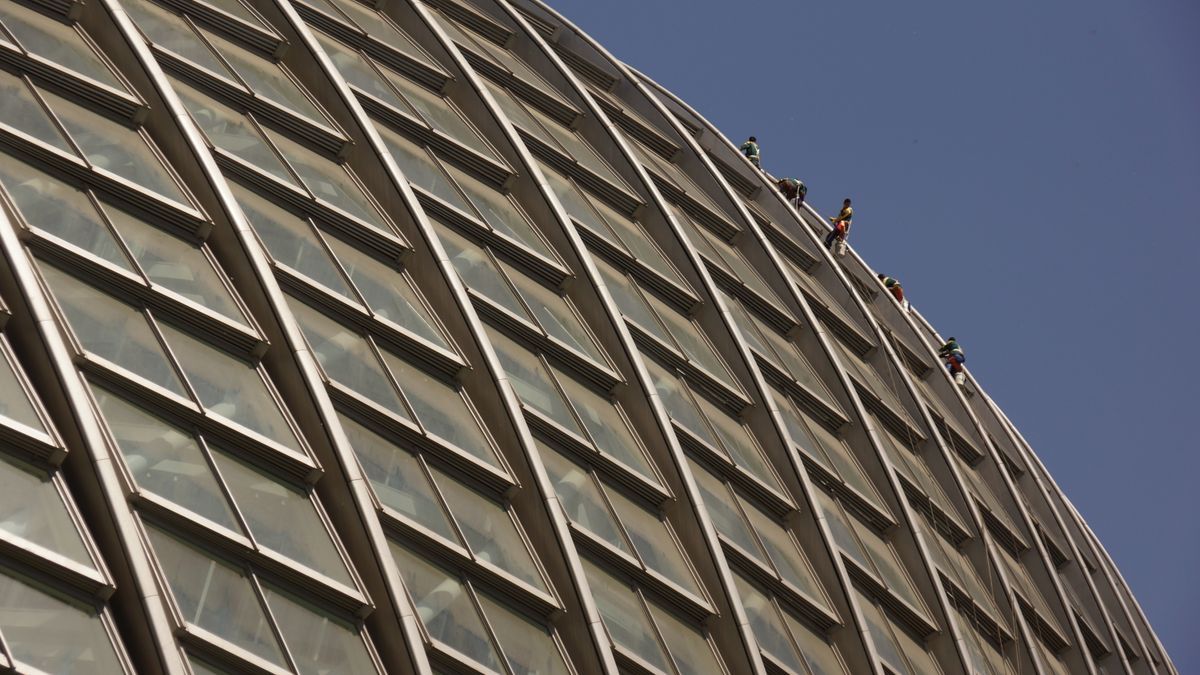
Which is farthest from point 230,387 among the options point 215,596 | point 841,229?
point 841,229

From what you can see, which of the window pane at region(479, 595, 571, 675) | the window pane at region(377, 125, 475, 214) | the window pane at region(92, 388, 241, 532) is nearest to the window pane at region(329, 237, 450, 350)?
the window pane at region(377, 125, 475, 214)

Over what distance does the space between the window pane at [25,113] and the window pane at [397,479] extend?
7.14 meters

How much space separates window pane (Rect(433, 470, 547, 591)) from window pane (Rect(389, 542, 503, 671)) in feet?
4.06

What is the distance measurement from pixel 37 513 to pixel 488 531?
33.4 feet

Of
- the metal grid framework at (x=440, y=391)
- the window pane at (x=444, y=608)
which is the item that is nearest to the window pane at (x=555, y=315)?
the metal grid framework at (x=440, y=391)

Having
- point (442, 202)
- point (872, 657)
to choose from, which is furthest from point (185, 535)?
point (872, 657)

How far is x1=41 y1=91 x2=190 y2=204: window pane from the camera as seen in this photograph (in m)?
31.0

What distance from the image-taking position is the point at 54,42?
32.9 meters

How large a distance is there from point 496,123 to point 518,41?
945 cm

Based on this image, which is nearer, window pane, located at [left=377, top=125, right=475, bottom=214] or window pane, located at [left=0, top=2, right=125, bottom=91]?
window pane, located at [left=0, top=2, right=125, bottom=91]

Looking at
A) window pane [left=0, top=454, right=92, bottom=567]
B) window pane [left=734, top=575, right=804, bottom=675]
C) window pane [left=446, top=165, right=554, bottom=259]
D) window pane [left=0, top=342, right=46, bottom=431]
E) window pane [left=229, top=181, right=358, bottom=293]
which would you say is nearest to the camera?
window pane [left=0, top=454, right=92, bottom=567]

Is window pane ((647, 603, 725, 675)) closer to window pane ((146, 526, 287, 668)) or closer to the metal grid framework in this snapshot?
the metal grid framework

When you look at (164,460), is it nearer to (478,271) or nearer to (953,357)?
(478,271)

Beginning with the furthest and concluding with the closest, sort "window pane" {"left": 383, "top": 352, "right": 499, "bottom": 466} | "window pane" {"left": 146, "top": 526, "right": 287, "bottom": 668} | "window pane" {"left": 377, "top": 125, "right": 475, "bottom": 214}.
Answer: "window pane" {"left": 377, "top": 125, "right": 475, "bottom": 214}
"window pane" {"left": 383, "top": 352, "right": 499, "bottom": 466}
"window pane" {"left": 146, "top": 526, "right": 287, "bottom": 668}
